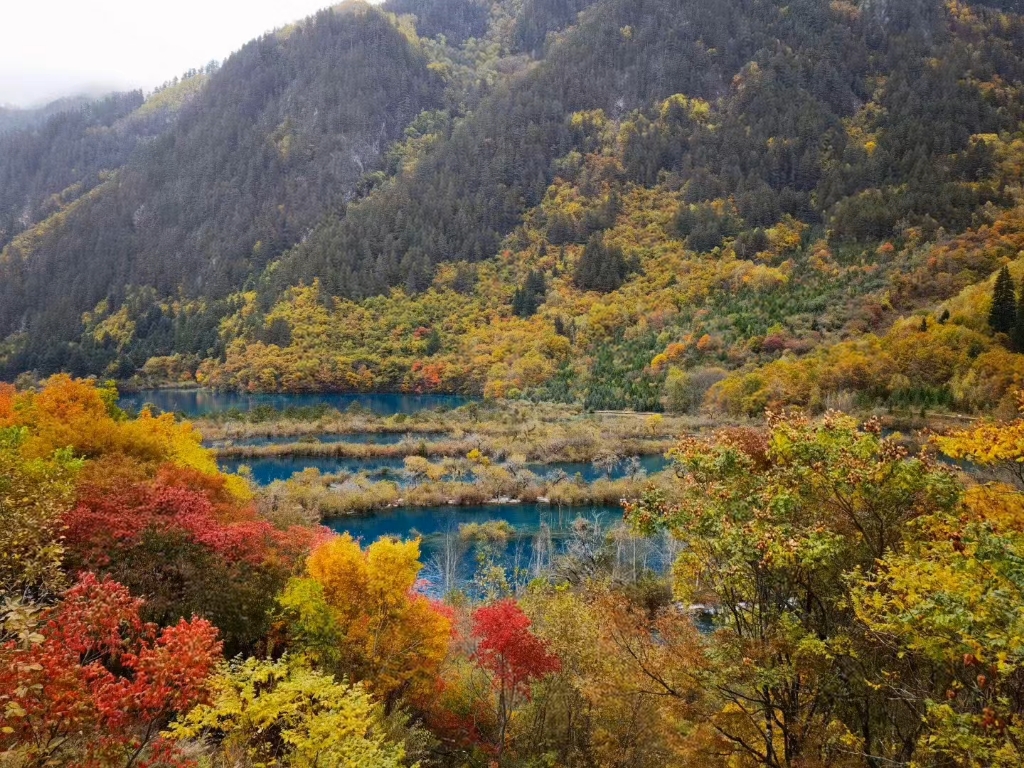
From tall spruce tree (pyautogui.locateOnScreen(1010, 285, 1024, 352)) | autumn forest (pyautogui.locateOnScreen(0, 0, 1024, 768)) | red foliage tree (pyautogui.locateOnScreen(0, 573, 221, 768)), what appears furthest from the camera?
tall spruce tree (pyautogui.locateOnScreen(1010, 285, 1024, 352))

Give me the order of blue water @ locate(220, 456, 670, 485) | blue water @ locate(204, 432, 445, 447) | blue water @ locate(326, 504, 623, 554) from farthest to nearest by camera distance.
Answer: blue water @ locate(204, 432, 445, 447), blue water @ locate(220, 456, 670, 485), blue water @ locate(326, 504, 623, 554)

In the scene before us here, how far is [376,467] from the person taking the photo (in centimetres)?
6612

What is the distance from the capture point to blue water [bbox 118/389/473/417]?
363 ft

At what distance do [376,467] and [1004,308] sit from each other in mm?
69714

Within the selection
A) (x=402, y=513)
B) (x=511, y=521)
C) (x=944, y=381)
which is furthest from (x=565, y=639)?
(x=944, y=381)

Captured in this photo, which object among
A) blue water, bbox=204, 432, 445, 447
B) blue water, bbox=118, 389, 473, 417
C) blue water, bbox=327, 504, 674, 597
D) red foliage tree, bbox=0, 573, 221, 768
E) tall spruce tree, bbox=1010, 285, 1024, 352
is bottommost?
blue water, bbox=118, 389, 473, 417

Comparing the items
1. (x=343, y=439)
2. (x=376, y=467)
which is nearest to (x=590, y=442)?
(x=376, y=467)

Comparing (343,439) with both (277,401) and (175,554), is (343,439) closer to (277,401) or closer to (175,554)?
(277,401)

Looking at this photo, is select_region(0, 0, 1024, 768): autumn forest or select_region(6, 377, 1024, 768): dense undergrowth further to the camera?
select_region(0, 0, 1024, 768): autumn forest

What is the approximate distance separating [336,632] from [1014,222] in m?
121

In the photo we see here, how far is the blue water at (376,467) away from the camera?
6162cm

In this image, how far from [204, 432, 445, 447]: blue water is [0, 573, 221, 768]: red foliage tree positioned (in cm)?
6556

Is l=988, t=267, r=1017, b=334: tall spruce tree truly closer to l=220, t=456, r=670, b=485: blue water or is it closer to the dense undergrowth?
l=220, t=456, r=670, b=485: blue water

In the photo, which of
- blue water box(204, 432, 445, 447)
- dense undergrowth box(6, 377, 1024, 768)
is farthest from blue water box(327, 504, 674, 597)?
blue water box(204, 432, 445, 447)
